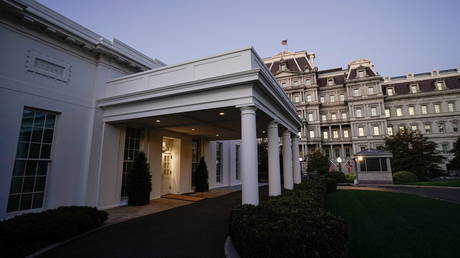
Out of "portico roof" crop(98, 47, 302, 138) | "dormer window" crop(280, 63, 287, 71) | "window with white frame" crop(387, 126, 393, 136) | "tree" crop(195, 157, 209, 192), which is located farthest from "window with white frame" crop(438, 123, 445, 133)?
"tree" crop(195, 157, 209, 192)

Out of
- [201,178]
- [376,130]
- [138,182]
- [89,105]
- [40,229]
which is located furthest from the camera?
[376,130]

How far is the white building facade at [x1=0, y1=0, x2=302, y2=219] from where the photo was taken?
641 centimetres

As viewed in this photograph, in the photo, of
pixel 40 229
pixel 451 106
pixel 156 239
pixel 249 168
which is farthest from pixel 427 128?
pixel 40 229

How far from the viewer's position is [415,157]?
23766 mm

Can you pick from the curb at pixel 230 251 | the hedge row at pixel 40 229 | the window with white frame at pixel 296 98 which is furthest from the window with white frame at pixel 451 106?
the hedge row at pixel 40 229

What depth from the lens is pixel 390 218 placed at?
6.78 metres

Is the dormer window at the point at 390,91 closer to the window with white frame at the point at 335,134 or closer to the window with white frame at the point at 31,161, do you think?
the window with white frame at the point at 335,134

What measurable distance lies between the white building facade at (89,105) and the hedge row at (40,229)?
2.20 m

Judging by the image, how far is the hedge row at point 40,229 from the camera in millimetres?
4461

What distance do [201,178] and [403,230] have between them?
10.6 meters

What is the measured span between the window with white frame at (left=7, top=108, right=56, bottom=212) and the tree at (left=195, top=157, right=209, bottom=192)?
797 centimetres

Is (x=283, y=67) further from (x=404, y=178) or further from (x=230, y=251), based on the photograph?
(x=230, y=251)

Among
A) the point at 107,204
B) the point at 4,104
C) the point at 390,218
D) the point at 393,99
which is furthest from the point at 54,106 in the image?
the point at 393,99

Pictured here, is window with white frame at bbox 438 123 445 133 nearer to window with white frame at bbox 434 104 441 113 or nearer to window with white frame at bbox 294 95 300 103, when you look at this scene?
window with white frame at bbox 434 104 441 113
